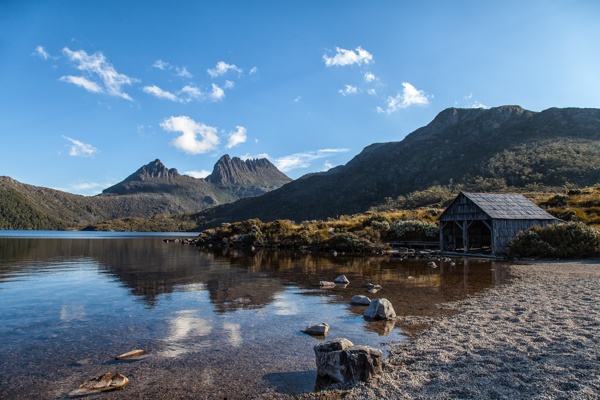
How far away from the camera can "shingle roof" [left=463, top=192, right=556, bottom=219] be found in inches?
1399

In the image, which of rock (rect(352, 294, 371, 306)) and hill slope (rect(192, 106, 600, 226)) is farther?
hill slope (rect(192, 106, 600, 226))

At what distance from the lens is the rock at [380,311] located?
12852 millimetres

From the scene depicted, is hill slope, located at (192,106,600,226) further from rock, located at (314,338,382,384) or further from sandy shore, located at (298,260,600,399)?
rock, located at (314,338,382,384)

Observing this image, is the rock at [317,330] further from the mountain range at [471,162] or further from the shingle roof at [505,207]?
the mountain range at [471,162]

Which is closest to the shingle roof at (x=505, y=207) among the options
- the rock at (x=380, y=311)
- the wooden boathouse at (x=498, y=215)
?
the wooden boathouse at (x=498, y=215)

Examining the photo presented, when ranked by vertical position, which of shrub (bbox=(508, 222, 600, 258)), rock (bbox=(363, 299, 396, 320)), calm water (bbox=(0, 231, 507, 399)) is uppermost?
shrub (bbox=(508, 222, 600, 258))

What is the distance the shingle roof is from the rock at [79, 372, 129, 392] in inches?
1346

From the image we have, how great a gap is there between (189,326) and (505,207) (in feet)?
111

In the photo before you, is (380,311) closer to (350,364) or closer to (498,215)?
(350,364)

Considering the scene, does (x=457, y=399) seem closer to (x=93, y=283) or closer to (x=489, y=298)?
(x=489, y=298)

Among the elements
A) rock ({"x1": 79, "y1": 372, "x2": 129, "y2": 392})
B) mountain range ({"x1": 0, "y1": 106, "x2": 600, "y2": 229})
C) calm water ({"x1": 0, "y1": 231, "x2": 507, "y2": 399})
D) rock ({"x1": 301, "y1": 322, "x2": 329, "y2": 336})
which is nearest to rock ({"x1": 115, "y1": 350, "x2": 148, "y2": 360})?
calm water ({"x1": 0, "y1": 231, "x2": 507, "y2": 399})

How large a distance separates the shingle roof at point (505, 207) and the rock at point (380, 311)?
25.9 metres

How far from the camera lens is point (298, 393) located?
290 inches

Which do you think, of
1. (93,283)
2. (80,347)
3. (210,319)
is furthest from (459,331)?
(93,283)
